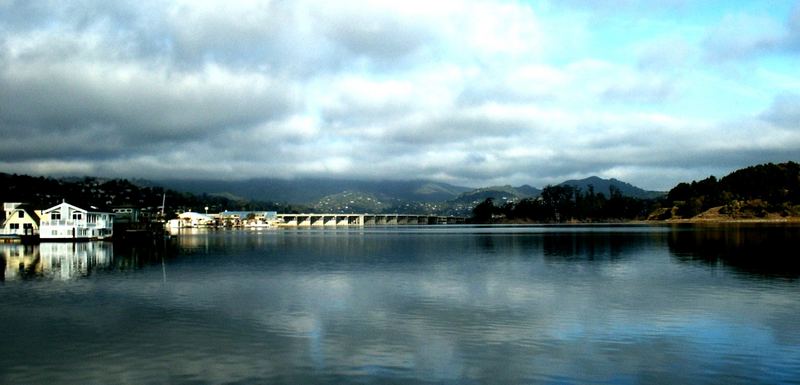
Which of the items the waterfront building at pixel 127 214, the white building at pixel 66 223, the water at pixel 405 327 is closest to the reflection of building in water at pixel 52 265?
the water at pixel 405 327

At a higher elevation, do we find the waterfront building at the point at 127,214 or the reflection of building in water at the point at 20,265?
the waterfront building at the point at 127,214

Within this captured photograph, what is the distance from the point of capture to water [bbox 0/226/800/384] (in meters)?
20.2

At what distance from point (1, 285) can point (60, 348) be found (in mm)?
25313

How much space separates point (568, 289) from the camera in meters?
40.6

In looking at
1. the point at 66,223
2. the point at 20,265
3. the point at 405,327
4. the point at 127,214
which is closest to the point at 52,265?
the point at 20,265

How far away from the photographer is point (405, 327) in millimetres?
27672

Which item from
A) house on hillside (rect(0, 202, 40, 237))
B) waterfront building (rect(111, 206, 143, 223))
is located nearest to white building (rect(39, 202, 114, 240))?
house on hillside (rect(0, 202, 40, 237))

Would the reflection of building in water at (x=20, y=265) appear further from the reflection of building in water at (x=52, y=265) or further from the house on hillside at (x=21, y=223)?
the house on hillside at (x=21, y=223)

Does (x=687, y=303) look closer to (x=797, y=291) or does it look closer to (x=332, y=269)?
(x=797, y=291)

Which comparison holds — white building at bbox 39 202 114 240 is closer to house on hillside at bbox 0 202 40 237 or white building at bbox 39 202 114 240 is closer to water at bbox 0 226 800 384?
house on hillside at bbox 0 202 40 237

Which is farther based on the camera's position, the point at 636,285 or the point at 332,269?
the point at 332,269

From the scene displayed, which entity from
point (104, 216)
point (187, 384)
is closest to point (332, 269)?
point (187, 384)

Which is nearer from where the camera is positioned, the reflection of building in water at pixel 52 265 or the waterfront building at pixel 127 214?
the reflection of building in water at pixel 52 265

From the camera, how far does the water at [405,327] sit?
66.3 ft
